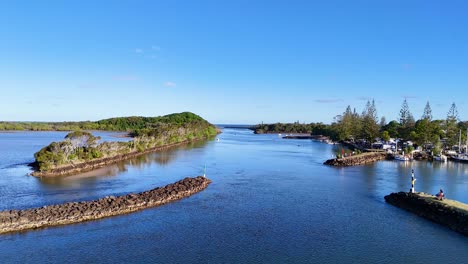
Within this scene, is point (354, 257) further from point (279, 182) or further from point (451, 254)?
point (279, 182)

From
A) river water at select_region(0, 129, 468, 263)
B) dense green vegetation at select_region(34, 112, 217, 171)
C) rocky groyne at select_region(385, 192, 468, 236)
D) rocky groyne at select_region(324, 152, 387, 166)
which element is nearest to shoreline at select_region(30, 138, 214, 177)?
dense green vegetation at select_region(34, 112, 217, 171)

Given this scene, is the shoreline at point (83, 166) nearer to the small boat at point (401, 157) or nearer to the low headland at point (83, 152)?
the low headland at point (83, 152)

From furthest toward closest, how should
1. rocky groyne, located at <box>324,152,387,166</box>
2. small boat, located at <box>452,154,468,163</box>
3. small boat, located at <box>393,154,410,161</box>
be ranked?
small boat, located at <box>393,154,410,161</box> → small boat, located at <box>452,154,468,163</box> → rocky groyne, located at <box>324,152,387,166</box>

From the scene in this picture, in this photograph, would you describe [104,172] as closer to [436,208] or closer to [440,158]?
[436,208]

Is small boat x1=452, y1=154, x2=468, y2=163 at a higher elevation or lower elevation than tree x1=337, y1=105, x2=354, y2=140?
lower

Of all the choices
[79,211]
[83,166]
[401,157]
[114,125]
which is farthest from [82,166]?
[114,125]

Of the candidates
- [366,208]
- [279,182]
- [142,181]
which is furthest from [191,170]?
[366,208]

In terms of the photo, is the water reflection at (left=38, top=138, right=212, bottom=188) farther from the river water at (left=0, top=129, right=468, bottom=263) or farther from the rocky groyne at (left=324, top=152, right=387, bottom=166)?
the rocky groyne at (left=324, top=152, right=387, bottom=166)
